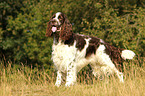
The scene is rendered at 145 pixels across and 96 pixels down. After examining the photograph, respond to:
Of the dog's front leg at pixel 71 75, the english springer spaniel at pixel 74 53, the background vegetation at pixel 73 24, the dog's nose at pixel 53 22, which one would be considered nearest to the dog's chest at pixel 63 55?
the english springer spaniel at pixel 74 53

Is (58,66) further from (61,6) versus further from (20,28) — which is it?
(20,28)

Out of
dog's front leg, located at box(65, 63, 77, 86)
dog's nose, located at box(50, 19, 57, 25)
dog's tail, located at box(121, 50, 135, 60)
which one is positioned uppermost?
dog's nose, located at box(50, 19, 57, 25)

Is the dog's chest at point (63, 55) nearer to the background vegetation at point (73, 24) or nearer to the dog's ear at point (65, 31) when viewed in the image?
the dog's ear at point (65, 31)

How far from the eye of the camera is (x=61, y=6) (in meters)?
11.4

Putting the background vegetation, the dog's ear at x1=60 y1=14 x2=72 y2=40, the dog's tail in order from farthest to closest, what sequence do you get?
the background vegetation < the dog's tail < the dog's ear at x1=60 y1=14 x2=72 y2=40

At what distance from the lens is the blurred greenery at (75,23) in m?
8.44

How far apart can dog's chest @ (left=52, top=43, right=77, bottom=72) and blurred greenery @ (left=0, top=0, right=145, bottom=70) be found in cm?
319

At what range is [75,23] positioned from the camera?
11.6 m

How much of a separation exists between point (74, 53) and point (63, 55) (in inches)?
11.3

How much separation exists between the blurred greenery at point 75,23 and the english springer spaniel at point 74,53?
2261 millimetres

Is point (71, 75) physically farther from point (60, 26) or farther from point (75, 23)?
point (75, 23)

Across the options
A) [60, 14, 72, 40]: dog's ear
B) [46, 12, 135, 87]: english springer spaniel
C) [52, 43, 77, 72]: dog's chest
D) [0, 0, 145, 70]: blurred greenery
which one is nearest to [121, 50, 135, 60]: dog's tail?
[46, 12, 135, 87]: english springer spaniel

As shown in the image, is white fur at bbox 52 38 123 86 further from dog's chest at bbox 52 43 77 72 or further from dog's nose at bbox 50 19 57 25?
dog's nose at bbox 50 19 57 25

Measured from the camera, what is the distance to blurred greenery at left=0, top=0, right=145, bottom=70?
8438 mm
